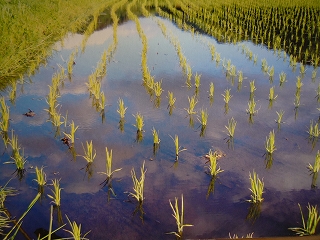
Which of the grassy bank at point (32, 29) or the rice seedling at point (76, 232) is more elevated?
the grassy bank at point (32, 29)

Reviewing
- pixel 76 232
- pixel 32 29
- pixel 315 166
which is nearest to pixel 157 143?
pixel 315 166

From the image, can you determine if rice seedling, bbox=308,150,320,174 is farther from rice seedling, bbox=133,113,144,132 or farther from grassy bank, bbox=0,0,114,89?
grassy bank, bbox=0,0,114,89

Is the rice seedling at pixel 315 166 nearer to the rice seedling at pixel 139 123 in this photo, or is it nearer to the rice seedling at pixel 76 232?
the rice seedling at pixel 139 123

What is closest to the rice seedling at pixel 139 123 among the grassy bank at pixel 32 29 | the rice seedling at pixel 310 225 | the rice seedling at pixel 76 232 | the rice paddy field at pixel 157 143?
the rice paddy field at pixel 157 143

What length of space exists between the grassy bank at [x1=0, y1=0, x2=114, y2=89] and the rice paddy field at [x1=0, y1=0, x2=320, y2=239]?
0.07 meters

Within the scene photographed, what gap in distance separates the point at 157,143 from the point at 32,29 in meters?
6.46

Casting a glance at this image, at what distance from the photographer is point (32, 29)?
29.3ft

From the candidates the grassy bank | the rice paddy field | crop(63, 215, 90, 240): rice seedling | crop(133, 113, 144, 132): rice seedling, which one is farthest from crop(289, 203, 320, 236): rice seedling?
the grassy bank

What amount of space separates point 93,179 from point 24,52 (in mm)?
5196

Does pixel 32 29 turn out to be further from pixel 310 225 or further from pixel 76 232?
pixel 310 225

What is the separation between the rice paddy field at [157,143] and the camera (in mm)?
2963

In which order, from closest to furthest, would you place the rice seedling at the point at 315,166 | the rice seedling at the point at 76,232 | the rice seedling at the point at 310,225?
the rice seedling at the point at 76,232
the rice seedling at the point at 310,225
the rice seedling at the point at 315,166

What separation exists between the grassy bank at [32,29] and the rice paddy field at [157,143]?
7cm

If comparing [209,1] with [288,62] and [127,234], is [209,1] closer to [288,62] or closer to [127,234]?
[288,62]
